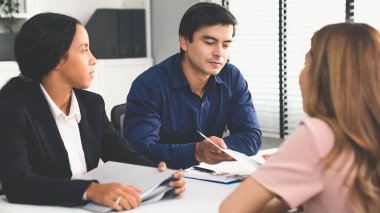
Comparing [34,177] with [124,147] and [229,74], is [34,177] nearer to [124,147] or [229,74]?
[124,147]

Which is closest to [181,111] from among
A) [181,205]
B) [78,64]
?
[78,64]

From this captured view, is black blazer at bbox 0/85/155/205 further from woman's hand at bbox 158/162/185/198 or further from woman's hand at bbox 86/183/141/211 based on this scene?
woman's hand at bbox 158/162/185/198

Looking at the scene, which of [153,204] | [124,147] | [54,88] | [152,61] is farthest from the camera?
[152,61]

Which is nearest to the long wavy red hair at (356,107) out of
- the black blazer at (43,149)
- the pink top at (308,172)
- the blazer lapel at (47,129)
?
the pink top at (308,172)

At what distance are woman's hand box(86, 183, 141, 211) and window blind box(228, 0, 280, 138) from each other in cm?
245

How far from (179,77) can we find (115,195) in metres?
1.00

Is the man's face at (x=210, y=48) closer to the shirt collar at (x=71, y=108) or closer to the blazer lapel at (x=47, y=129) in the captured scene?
the shirt collar at (x=71, y=108)

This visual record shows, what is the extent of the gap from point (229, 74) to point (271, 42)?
1.40 metres

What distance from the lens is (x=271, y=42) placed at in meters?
3.80

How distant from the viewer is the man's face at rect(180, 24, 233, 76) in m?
2.35

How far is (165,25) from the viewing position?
431 cm

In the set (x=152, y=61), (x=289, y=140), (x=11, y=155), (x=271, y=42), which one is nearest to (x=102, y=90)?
(x=152, y=61)

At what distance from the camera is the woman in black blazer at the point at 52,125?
1.50 metres

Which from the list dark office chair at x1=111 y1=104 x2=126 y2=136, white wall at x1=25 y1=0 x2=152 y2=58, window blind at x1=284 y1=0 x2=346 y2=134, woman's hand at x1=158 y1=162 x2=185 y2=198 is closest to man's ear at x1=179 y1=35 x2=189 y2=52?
dark office chair at x1=111 y1=104 x2=126 y2=136
